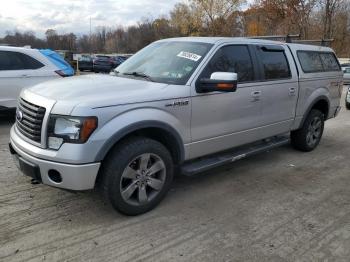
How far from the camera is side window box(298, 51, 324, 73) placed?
604 cm

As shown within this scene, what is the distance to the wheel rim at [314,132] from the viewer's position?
652cm

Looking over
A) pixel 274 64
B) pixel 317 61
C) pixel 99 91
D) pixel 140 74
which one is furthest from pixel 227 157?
pixel 317 61

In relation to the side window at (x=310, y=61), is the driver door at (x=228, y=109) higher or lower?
lower

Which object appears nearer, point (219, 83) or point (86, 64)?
point (219, 83)

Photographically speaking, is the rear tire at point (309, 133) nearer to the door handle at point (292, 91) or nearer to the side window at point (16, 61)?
the door handle at point (292, 91)

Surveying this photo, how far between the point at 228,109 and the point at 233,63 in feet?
2.05

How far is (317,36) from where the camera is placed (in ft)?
122

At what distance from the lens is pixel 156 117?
3.81 metres

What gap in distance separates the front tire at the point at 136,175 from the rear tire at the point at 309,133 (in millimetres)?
3198

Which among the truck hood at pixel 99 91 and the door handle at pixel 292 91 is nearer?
the truck hood at pixel 99 91

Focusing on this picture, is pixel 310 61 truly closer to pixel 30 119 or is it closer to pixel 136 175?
pixel 136 175

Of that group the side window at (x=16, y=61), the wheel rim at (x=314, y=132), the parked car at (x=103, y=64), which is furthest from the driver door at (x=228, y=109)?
→ the parked car at (x=103, y=64)

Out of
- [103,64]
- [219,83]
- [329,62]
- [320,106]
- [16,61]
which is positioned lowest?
[320,106]

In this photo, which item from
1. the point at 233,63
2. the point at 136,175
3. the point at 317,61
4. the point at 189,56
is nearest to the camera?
the point at 136,175
